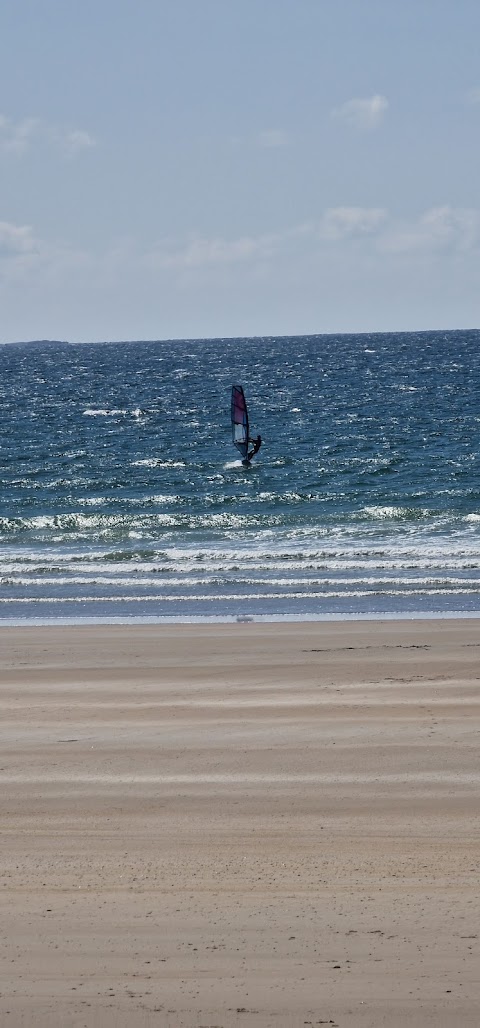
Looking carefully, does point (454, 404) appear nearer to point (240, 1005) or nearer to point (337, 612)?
point (337, 612)

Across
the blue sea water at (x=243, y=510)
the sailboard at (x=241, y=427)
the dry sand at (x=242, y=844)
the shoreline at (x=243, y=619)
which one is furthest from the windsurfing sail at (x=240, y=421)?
the dry sand at (x=242, y=844)

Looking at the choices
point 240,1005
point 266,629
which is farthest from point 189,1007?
point 266,629

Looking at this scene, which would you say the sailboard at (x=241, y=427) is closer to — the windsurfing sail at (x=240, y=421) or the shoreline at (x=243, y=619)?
the windsurfing sail at (x=240, y=421)

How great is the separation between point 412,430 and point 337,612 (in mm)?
28031

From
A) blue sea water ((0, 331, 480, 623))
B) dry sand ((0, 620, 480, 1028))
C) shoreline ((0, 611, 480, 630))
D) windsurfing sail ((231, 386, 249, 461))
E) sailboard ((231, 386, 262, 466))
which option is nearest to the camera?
dry sand ((0, 620, 480, 1028))

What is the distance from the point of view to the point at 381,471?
33469mm

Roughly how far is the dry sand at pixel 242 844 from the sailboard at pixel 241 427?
23.9 m

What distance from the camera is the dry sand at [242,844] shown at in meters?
6.23

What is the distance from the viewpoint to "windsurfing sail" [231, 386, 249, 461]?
3781 cm

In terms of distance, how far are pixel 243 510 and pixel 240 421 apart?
11.1m

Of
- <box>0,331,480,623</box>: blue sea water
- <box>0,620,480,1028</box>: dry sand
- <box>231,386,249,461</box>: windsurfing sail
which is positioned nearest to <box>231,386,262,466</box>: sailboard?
<box>231,386,249,461</box>: windsurfing sail

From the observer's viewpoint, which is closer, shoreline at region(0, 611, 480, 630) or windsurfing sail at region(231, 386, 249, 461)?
shoreline at region(0, 611, 480, 630)

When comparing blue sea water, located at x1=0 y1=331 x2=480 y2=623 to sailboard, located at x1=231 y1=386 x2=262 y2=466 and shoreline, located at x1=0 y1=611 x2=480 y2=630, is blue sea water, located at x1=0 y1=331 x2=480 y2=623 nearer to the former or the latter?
shoreline, located at x1=0 y1=611 x2=480 y2=630

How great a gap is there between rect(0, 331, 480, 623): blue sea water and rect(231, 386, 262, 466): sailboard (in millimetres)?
536
